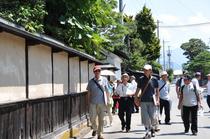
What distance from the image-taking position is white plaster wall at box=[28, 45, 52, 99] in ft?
36.3

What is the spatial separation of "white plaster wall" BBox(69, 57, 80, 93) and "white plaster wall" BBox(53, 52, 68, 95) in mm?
961

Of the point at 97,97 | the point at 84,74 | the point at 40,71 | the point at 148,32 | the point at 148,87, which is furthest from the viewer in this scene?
the point at 148,32

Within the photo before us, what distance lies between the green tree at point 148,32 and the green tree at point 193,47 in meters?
70.0

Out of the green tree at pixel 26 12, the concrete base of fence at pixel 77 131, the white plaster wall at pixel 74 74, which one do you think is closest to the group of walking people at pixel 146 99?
the concrete base of fence at pixel 77 131

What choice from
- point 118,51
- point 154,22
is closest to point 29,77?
point 118,51

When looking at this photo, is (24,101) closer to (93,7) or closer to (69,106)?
(69,106)

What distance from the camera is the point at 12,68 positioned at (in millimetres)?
9469

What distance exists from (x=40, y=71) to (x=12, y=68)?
8.06ft

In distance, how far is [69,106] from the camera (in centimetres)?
1534

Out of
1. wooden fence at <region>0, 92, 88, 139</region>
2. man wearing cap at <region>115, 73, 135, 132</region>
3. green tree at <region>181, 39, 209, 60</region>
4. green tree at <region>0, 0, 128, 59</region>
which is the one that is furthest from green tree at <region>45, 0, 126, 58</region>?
green tree at <region>181, 39, 209, 60</region>

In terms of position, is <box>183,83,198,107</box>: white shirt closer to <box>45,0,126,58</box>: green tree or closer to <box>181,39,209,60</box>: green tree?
<box>45,0,126,58</box>: green tree

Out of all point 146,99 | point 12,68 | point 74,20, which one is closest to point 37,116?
point 12,68

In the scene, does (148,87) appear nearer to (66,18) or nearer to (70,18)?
(70,18)

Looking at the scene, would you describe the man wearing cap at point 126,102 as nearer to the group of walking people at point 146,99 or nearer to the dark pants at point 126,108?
the dark pants at point 126,108
